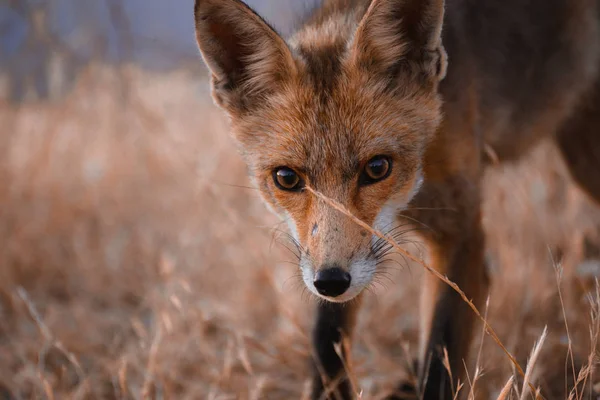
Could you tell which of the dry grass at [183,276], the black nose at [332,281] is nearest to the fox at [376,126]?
the black nose at [332,281]

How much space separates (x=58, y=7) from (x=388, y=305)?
3834 millimetres

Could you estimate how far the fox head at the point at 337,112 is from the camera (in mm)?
2260

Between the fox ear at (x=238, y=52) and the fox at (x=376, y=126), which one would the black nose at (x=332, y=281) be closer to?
the fox at (x=376, y=126)

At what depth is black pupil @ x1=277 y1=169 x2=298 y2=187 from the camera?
2371mm

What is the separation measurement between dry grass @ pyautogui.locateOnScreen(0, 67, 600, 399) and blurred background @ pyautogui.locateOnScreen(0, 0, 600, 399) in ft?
0.05

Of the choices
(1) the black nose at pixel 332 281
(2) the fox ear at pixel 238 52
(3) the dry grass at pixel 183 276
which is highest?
(2) the fox ear at pixel 238 52

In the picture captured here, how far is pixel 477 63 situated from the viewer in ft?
9.55

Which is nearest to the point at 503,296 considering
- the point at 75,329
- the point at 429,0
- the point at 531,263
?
the point at 531,263

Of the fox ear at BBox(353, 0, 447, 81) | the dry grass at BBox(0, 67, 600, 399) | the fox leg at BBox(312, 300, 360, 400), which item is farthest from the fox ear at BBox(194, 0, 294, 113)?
the fox leg at BBox(312, 300, 360, 400)

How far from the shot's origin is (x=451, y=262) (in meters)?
2.68

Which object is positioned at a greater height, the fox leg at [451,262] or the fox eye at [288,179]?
the fox eye at [288,179]

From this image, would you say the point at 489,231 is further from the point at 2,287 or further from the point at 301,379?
the point at 2,287

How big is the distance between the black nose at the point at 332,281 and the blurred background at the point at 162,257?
48 cm

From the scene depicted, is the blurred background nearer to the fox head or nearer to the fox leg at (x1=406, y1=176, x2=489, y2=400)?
the fox leg at (x1=406, y1=176, x2=489, y2=400)
